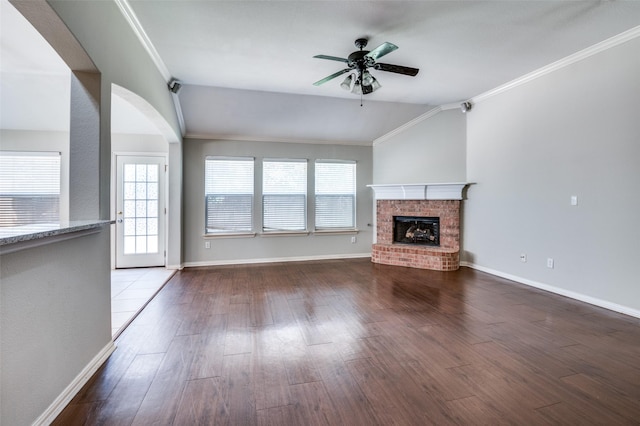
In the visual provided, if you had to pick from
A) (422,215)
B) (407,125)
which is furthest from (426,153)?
(422,215)

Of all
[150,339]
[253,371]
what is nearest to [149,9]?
[150,339]

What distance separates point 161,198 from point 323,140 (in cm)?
321

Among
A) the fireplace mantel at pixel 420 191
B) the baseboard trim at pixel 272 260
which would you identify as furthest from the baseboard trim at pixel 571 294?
the baseboard trim at pixel 272 260

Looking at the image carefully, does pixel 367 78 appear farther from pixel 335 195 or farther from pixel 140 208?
pixel 140 208

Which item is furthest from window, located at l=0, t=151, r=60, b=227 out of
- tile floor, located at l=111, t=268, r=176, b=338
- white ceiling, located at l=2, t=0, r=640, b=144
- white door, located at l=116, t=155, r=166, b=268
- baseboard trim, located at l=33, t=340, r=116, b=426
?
baseboard trim, located at l=33, t=340, r=116, b=426

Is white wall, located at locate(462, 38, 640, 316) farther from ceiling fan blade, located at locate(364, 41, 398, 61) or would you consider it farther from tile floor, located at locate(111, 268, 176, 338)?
tile floor, located at locate(111, 268, 176, 338)

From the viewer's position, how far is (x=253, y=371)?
2.11 meters

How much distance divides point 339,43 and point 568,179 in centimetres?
324

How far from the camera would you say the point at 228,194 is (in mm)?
5629

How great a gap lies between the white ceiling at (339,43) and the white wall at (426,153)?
48 centimetres

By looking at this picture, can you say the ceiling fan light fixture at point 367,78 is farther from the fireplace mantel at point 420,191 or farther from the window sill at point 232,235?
the window sill at point 232,235

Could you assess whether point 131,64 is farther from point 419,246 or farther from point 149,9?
point 419,246

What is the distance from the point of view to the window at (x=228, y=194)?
555 centimetres

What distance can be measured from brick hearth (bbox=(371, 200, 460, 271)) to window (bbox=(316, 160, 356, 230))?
77 centimetres
